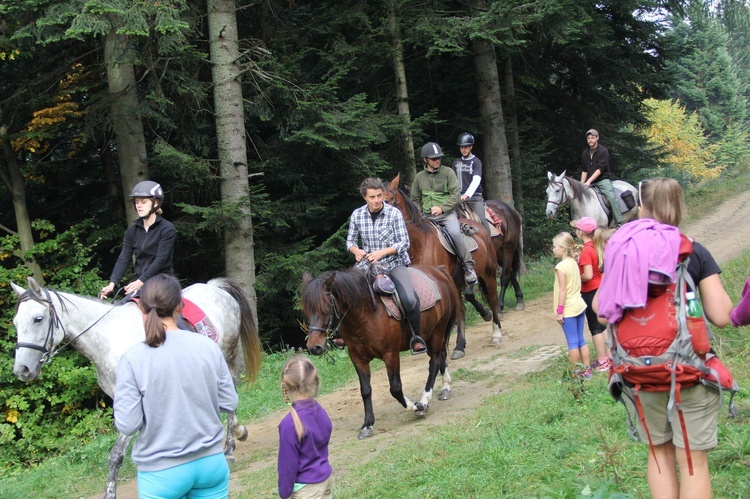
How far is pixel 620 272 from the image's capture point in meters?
3.82

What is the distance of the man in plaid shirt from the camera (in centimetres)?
823

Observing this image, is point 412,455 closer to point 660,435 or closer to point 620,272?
point 660,435

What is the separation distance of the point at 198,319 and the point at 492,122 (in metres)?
12.5

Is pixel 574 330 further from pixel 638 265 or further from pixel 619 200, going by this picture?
pixel 619 200

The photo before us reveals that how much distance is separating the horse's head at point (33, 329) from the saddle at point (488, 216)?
24.3ft

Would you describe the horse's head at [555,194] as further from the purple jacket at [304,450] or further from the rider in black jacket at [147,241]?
the purple jacket at [304,450]

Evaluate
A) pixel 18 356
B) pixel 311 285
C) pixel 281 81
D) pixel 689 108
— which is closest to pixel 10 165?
pixel 281 81

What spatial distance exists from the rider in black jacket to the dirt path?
233 centimetres

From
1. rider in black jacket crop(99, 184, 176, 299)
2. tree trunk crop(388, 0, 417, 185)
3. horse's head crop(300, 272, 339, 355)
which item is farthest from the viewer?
tree trunk crop(388, 0, 417, 185)

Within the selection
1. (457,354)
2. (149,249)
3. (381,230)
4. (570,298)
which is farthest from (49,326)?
(457,354)

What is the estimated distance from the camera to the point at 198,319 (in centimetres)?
823

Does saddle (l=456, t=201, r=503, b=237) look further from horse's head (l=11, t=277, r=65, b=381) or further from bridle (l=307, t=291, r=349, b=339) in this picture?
horse's head (l=11, t=277, r=65, b=381)

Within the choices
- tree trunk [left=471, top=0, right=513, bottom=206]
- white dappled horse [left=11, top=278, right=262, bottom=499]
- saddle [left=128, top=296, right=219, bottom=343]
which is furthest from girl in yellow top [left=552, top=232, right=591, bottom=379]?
tree trunk [left=471, top=0, right=513, bottom=206]

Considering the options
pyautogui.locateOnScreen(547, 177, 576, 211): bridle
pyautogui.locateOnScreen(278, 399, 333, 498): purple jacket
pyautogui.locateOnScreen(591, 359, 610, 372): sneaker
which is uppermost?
pyautogui.locateOnScreen(547, 177, 576, 211): bridle
